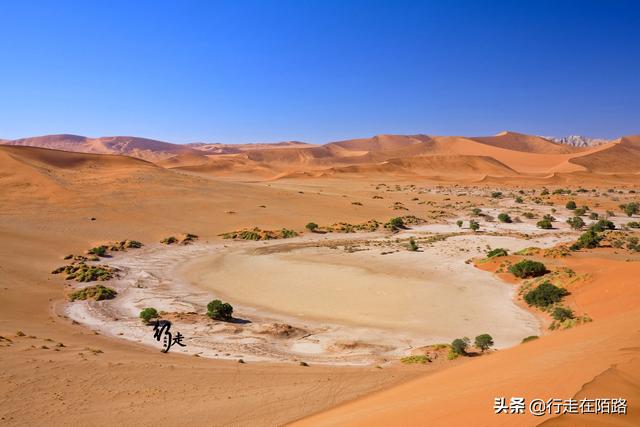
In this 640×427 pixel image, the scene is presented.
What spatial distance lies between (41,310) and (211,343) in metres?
8.18

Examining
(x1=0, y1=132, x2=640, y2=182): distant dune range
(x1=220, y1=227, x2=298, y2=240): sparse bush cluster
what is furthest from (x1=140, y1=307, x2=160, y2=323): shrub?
(x1=0, y1=132, x2=640, y2=182): distant dune range

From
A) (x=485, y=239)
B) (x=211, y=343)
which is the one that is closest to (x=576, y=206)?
(x=485, y=239)

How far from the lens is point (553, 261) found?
2488 centimetres

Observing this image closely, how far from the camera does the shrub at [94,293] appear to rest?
65.3 ft

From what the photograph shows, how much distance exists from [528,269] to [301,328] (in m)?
12.6

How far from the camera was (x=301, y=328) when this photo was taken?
16.5m

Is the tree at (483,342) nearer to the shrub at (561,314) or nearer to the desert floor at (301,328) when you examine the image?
the desert floor at (301,328)

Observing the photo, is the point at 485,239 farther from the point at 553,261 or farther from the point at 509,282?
the point at 509,282

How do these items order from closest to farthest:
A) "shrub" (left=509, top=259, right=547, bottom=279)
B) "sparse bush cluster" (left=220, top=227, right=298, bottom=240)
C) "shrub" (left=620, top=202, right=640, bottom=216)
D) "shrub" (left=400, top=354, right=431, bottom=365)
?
"shrub" (left=400, top=354, right=431, bottom=365) → "shrub" (left=509, top=259, right=547, bottom=279) → "sparse bush cluster" (left=220, top=227, right=298, bottom=240) → "shrub" (left=620, top=202, right=640, bottom=216)

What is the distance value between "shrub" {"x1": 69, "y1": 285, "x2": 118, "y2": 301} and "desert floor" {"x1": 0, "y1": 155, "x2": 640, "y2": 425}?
37.3 inches

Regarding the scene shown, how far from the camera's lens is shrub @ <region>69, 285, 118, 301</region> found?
19891 millimetres

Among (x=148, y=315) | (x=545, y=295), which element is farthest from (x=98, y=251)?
(x=545, y=295)

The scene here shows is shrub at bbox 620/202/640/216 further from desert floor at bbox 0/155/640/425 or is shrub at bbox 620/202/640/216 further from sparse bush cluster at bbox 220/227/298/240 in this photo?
sparse bush cluster at bbox 220/227/298/240

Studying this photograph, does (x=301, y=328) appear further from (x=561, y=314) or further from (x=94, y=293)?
(x=94, y=293)
